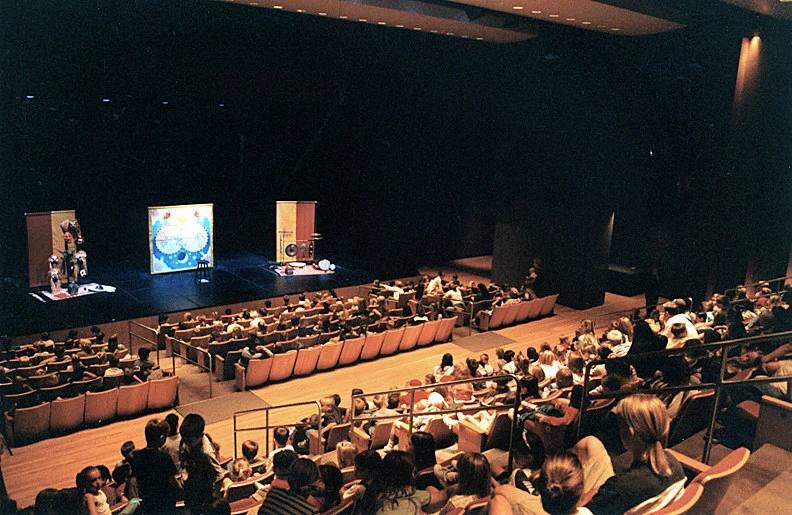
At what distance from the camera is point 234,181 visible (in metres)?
16.9

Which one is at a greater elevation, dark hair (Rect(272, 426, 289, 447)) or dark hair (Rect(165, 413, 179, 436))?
dark hair (Rect(165, 413, 179, 436))

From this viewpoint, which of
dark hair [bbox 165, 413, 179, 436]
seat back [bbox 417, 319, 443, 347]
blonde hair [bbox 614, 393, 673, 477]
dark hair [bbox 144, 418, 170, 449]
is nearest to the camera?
blonde hair [bbox 614, 393, 673, 477]

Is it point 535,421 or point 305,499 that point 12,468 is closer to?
point 305,499

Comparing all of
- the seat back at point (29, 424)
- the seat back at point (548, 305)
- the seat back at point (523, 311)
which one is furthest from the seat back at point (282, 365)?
the seat back at point (548, 305)

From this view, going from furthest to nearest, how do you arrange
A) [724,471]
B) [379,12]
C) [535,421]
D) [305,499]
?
[379,12] → [535,421] → [305,499] → [724,471]

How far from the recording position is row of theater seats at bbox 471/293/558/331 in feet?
44.5

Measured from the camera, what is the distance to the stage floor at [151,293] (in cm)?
1217

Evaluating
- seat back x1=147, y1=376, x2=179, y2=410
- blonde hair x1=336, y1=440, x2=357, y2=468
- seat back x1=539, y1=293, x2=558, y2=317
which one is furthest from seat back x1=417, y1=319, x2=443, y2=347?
blonde hair x1=336, y1=440, x2=357, y2=468

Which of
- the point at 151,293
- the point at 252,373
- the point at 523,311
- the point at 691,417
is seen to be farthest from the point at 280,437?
the point at 151,293

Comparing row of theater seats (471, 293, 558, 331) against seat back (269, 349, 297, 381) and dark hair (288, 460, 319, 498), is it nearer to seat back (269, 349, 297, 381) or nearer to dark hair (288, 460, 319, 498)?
seat back (269, 349, 297, 381)

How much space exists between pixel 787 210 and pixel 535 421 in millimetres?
13311

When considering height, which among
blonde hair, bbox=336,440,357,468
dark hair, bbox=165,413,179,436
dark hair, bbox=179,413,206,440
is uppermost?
dark hair, bbox=179,413,206,440

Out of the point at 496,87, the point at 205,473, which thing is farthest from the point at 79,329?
the point at 496,87

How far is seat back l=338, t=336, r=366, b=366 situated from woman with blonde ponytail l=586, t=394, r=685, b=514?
816 centimetres
